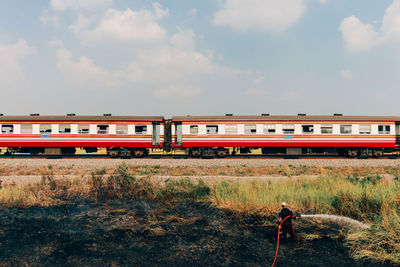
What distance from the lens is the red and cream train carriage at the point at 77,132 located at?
16938 mm

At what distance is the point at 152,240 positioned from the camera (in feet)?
16.3

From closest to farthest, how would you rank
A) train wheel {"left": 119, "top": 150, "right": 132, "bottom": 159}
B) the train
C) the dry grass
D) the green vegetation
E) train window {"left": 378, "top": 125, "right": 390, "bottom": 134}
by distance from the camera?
1. the green vegetation
2. the dry grass
3. the train
4. train window {"left": 378, "top": 125, "right": 390, "bottom": 134}
5. train wheel {"left": 119, "top": 150, "right": 132, "bottom": 159}

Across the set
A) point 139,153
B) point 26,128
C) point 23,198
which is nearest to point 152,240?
point 23,198

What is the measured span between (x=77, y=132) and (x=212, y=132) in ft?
34.0

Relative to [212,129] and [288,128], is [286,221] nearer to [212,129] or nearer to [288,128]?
[212,129]

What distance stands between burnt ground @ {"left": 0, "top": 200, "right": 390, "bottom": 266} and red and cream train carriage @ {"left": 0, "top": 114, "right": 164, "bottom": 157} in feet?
33.9

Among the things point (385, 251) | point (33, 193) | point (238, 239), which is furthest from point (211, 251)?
point (33, 193)

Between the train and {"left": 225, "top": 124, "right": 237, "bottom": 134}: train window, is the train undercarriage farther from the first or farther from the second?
{"left": 225, "top": 124, "right": 237, "bottom": 134}: train window

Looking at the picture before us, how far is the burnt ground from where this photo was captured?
4.17 meters

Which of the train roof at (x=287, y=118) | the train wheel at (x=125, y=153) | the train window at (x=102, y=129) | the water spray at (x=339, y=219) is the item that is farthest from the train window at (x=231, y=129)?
the water spray at (x=339, y=219)

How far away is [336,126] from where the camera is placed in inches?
668

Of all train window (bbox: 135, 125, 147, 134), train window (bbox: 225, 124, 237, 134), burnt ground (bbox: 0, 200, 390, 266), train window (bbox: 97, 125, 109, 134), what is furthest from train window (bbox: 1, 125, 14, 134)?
train window (bbox: 225, 124, 237, 134)

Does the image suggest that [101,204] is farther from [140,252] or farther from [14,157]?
[14,157]

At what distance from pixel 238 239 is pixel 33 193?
719 centimetres
